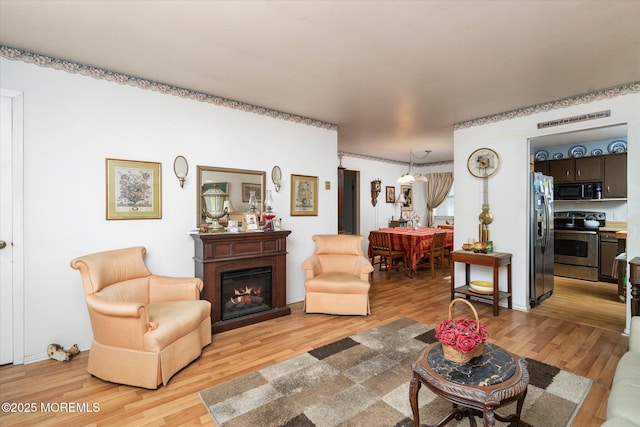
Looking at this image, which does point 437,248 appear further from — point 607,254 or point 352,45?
point 352,45

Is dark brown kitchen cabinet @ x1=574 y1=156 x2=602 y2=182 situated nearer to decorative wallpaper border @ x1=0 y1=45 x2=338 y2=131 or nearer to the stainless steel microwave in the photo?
the stainless steel microwave

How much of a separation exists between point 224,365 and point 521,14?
11.1ft

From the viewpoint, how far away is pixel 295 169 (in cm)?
430

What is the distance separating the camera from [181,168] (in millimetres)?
3324

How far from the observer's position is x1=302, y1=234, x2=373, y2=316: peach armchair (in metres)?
3.60

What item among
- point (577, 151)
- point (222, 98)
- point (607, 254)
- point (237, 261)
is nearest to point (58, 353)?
point (237, 261)

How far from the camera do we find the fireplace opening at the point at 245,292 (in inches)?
132

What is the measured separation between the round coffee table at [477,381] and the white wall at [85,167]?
271cm

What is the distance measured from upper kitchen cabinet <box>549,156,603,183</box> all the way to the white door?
781 cm

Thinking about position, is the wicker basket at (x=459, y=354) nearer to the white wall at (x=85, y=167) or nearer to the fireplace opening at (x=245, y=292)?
the fireplace opening at (x=245, y=292)

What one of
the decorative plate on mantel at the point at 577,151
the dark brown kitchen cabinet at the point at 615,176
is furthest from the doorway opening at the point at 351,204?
the dark brown kitchen cabinet at the point at 615,176

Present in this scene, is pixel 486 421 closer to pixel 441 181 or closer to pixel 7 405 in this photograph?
pixel 7 405

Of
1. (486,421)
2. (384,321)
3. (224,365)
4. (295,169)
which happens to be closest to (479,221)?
(384,321)

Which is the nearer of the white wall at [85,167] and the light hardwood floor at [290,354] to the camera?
the light hardwood floor at [290,354]
